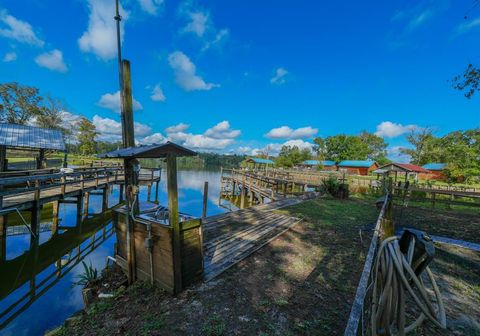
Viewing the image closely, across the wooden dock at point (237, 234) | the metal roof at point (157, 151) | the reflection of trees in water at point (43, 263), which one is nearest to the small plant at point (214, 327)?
the wooden dock at point (237, 234)

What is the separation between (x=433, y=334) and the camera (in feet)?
8.34

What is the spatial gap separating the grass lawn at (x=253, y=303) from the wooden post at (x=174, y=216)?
32 centimetres

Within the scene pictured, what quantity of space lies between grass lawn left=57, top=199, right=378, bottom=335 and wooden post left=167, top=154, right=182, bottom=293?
0.32 metres

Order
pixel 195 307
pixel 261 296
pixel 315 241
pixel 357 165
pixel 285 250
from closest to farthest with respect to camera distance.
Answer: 1. pixel 195 307
2. pixel 261 296
3. pixel 285 250
4. pixel 315 241
5. pixel 357 165

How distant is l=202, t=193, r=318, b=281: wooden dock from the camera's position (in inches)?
169

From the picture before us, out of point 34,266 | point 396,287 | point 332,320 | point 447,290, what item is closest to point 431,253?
point 396,287

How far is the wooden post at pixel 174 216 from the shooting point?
125 inches

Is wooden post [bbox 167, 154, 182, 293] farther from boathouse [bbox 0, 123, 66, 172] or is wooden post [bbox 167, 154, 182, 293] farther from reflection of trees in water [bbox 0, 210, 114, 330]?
boathouse [bbox 0, 123, 66, 172]

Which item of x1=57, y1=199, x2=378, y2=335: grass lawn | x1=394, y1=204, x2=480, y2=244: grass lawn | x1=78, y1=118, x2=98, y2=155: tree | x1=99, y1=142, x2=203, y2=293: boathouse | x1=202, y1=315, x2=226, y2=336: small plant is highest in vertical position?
x1=78, y1=118, x2=98, y2=155: tree

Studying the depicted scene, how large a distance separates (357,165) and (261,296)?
50404 millimetres

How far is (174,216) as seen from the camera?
10.5 ft

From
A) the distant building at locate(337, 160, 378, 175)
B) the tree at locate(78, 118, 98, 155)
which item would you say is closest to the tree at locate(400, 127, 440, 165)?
the distant building at locate(337, 160, 378, 175)

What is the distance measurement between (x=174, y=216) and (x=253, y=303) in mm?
1732

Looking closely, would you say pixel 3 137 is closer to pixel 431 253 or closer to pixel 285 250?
pixel 285 250
